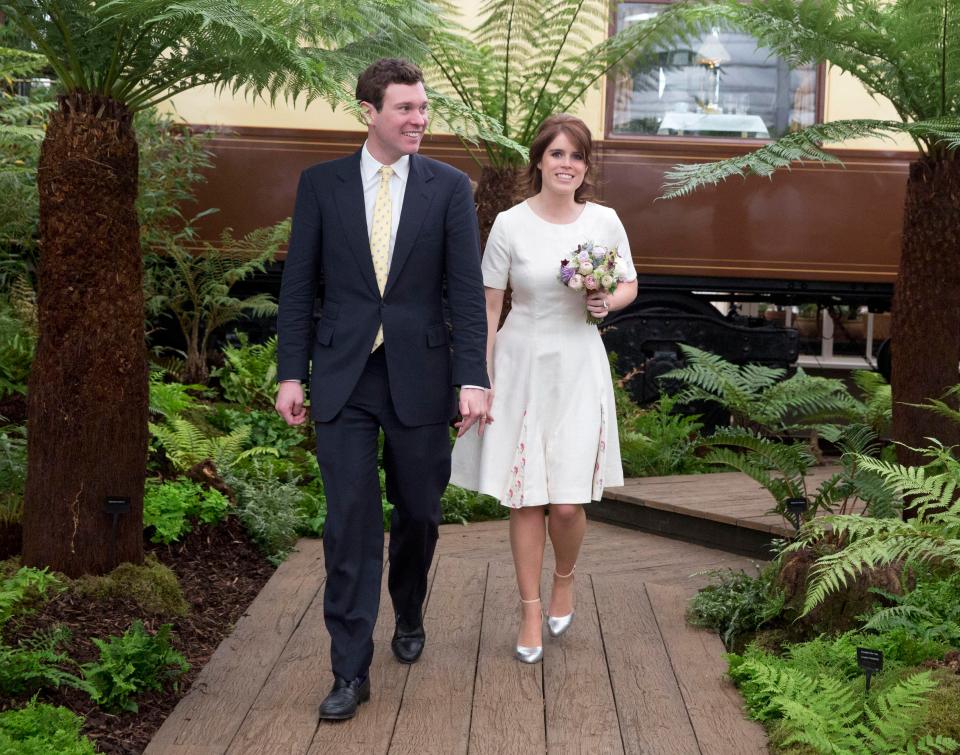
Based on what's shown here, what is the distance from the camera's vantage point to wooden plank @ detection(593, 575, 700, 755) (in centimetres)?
332

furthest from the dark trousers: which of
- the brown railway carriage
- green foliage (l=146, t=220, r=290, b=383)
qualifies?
the brown railway carriage

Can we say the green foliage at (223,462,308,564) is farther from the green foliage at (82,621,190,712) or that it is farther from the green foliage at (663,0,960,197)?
the green foliage at (663,0,960,197)

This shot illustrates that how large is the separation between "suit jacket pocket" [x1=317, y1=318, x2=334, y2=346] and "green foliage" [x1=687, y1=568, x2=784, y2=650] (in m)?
1.79

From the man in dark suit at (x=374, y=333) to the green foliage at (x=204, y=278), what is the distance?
13.1 ft

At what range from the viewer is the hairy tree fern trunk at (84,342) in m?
4.13

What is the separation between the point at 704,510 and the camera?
5.59 m

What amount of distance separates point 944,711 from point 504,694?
49.4 inches

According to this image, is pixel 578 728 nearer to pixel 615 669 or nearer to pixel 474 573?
pixel 615 669

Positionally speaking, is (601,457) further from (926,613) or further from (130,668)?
(130,668)

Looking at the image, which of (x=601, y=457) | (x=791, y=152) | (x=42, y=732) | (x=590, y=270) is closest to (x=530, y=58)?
(x=791, y=152)

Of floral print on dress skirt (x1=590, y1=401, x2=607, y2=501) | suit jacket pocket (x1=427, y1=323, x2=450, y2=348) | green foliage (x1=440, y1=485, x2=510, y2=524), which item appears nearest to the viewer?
suit jacket pocket (x1=427, y1=323, x2=450, y2=348)

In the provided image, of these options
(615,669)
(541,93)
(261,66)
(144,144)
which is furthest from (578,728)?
(144,144)

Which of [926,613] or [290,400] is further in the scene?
[926,613]

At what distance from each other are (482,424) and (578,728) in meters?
0.97
